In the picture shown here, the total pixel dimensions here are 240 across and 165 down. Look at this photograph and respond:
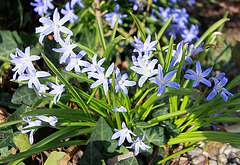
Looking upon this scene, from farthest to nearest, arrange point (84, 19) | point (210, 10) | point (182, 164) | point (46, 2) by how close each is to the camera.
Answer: point (210, 10) < point (84, 19) < point (46, 2) < point (182, 164)

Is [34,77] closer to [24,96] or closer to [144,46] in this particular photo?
[24,96]

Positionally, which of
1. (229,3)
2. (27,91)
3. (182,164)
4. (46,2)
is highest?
Result: (46,2)

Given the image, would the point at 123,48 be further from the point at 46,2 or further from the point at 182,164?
the point at 182,164

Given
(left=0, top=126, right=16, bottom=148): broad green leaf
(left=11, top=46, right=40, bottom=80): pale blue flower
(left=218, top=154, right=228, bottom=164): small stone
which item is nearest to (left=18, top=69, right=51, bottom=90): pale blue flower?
(left=11, top=46, right=40, bottom=80): pale blue flower

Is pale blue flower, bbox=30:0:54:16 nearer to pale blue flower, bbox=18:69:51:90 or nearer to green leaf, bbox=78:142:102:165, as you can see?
pale blue flower, bbox=18:69:51:90

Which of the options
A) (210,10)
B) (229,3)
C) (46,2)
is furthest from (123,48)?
(229,3)

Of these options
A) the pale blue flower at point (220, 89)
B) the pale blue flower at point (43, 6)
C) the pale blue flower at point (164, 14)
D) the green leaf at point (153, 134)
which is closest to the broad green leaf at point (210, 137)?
the green leaf at point (153, 134)
